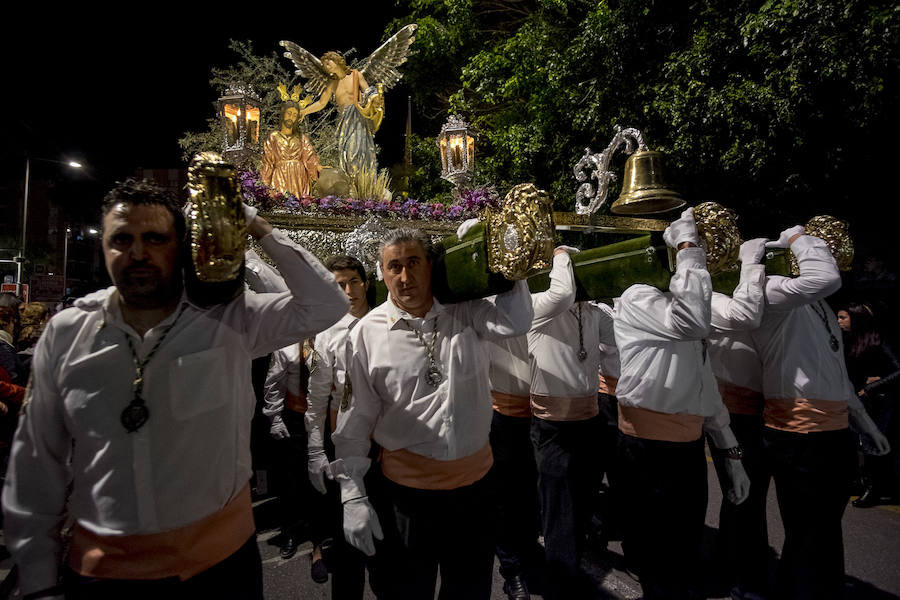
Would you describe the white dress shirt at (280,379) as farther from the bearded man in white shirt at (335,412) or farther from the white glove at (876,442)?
the white glove at (876,442)

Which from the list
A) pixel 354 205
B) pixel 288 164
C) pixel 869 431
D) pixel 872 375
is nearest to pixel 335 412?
pixel 354 205

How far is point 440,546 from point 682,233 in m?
1.98

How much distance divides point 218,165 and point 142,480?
99cm

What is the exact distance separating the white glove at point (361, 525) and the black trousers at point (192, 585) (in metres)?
0.56

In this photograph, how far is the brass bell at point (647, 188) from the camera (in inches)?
143

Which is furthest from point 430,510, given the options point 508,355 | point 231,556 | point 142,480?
point 508,355

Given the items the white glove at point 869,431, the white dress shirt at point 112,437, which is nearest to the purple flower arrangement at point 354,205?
the white glove at point 869,431

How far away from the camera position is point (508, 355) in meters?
4.11

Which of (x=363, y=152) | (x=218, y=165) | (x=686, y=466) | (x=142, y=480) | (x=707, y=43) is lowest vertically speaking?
(x=686, y=466)

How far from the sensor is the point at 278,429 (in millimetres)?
4047

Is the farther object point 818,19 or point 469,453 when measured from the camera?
point 818,19

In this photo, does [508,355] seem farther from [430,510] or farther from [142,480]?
[142,480]

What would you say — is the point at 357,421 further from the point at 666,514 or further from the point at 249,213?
the point at 666,514

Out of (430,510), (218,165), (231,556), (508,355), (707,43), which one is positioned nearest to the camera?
(218,165)
